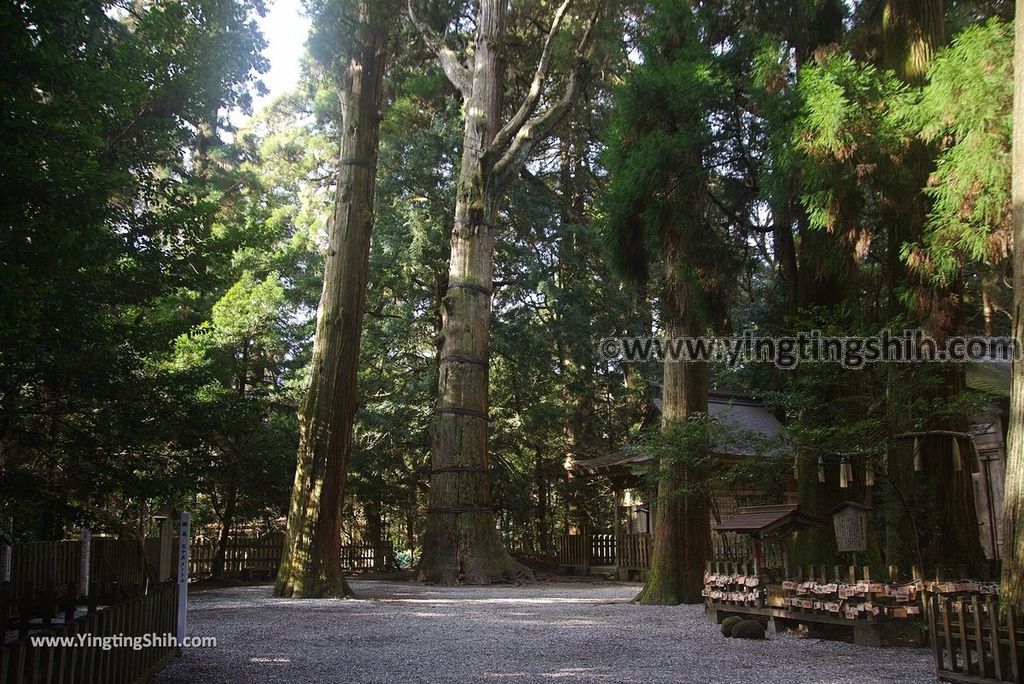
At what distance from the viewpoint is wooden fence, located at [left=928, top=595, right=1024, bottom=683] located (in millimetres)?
4379

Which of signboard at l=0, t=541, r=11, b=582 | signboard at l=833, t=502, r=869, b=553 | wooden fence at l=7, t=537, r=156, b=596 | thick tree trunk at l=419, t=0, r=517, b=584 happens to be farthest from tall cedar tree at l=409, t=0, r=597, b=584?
signboard at l=0, t=541, r=11, b=582

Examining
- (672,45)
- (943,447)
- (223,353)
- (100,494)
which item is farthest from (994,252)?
(223,353)

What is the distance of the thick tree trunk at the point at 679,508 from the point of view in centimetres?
1055

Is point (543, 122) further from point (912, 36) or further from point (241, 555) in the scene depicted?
point (241, 555)

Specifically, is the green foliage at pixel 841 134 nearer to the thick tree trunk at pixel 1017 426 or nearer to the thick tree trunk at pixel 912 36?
the thick tree trunk at pixel 912 36

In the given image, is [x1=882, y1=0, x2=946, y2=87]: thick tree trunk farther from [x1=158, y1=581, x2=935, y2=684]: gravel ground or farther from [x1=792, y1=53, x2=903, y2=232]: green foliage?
[x1=158, y1=581, x2=935, y2=684]: gravel ground

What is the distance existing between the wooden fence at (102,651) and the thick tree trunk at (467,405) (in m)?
8.85

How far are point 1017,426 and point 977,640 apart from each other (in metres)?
1.64

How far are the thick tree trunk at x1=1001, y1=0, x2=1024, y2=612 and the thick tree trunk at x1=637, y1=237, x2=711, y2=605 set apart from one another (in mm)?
4951

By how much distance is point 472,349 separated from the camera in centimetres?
1476

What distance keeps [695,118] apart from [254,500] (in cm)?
1184

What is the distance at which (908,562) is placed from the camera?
25.0 ft

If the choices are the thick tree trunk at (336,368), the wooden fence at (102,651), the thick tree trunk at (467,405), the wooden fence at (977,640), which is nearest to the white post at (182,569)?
the wooden fence at (102,651)

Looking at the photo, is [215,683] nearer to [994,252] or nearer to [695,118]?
[994,252]
